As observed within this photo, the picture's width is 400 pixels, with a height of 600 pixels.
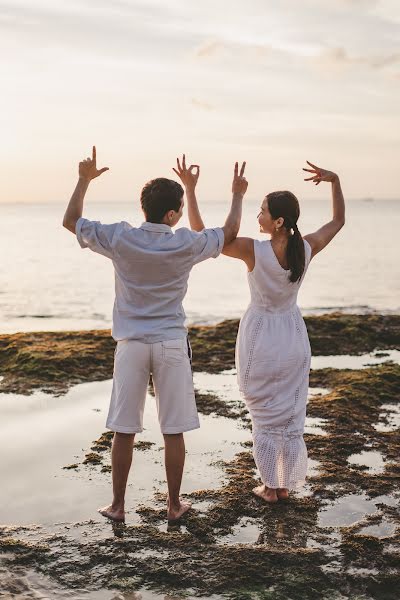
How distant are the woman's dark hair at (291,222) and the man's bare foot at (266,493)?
154cm

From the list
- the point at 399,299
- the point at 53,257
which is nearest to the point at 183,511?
the point at 399,299

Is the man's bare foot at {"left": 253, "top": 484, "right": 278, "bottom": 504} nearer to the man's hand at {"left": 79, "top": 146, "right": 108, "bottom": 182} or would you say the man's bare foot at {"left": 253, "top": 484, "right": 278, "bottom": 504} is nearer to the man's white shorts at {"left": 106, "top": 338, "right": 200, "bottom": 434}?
the man's white shorts at {"left": 106, "top": 338, "right": 200, "bottom": 434}

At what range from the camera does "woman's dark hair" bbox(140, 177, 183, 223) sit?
14.8 feet

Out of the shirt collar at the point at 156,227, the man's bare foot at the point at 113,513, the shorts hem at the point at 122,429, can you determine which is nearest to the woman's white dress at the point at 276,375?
the shirt collar at the point at 156,227

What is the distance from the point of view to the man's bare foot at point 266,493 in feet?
16.6

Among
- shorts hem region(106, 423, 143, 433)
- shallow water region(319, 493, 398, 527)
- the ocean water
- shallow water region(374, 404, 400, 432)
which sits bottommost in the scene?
the ocean water

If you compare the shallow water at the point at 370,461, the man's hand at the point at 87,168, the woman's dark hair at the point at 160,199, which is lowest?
the shallow water at the point at 370,461

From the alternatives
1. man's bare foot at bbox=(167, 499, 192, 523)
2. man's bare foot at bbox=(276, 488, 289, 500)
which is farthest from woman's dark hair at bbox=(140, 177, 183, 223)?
man's bare foot at bbox=(276, 488, 289, 500)

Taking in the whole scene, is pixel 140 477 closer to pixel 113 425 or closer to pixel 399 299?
pixel 113 425

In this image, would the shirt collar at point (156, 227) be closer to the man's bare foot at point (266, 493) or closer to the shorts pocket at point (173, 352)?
the shorts pocket at point (173, 352)

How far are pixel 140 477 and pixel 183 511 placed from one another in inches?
31.8

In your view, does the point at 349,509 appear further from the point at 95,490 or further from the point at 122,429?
the point at 95,490

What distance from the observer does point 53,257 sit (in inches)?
1711

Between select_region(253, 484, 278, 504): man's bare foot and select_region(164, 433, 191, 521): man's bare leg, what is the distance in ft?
2.11
